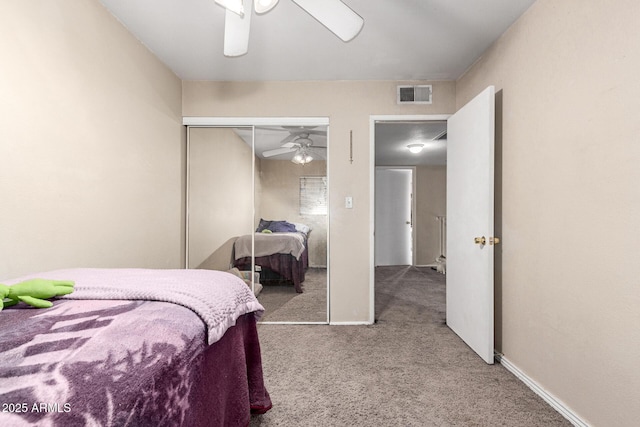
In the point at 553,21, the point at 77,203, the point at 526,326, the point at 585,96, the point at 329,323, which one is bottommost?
the point at 329,323

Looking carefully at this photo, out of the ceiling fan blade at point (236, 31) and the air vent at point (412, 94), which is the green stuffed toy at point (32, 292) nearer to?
the ceiling fan blade at point (236, 31)

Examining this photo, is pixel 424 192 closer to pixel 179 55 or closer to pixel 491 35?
pixel 491 35

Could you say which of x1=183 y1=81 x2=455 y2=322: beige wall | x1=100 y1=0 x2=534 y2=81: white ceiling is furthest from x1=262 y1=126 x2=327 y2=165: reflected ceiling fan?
x1=100 y1=0 x2=534 y2=81: white ceiling

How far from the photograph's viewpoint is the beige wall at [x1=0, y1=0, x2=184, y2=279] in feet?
4.54

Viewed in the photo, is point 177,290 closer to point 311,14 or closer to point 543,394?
point 311,14

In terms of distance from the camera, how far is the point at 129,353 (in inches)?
30.3

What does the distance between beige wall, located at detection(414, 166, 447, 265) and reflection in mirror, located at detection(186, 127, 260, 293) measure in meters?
4.41

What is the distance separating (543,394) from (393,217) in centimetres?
496

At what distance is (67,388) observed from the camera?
0.63m

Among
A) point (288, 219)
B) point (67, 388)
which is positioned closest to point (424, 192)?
point (288, 219)

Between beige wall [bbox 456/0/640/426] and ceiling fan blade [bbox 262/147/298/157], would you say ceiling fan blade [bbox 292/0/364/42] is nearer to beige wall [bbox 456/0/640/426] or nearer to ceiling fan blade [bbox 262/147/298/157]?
beige wall [bbox 456/0/640/426]

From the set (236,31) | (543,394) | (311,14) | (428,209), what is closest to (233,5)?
(236,31)

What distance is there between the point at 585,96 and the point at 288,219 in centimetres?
239

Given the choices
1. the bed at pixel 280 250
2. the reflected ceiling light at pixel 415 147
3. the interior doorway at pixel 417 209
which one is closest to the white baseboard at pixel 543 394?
the bed at pixel 280 250
